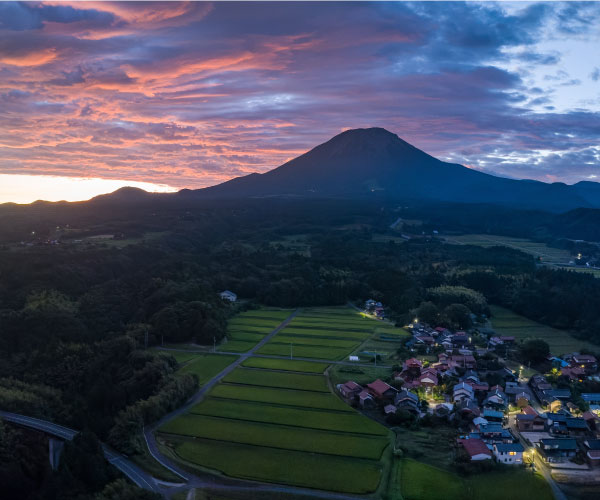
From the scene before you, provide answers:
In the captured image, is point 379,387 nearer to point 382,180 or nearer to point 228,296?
point 228,296

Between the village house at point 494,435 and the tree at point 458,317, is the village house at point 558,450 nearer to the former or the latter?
the village house at point 494,435

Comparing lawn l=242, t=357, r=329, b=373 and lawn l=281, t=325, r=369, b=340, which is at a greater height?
lawn l=281, t=325, r=369, b=340

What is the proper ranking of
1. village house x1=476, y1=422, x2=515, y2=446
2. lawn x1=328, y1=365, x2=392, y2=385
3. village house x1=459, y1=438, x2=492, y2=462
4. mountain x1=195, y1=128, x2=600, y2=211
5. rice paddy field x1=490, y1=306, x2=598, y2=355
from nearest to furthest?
village house x1=459, y1=438, x2=492, y2=462, village house x1=476, y1=422, x2=515, y2=446, lawn x1=328, y1=365, x2=392, y2=385, rice paddy field x1=490, y1=306, x2=598, y2=355, mountain x1=195, y1=128, x2=600, y2=211

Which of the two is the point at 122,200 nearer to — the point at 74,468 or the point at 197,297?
the point at 197,297

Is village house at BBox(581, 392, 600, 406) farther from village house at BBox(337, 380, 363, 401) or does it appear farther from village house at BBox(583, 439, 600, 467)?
village house at BBox(337, 380, 363, 401)

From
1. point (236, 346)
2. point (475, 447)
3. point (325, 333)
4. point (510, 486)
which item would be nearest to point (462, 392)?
point (475, 447)

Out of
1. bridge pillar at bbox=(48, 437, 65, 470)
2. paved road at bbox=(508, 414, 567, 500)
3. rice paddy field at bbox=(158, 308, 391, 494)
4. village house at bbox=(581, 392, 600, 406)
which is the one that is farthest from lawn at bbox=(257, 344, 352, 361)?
bridge pillar at bbox=(48, 437, 65, 470)
